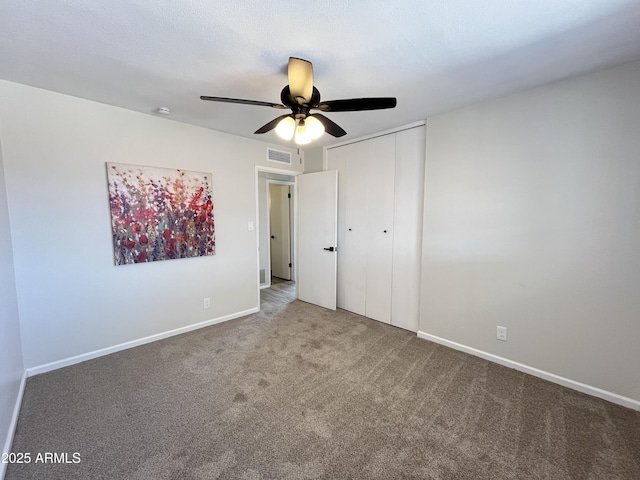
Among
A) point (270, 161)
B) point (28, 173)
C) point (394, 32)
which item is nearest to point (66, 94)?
point (28, 173)

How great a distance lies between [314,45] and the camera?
5.31ft

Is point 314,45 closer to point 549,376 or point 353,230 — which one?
point 353,230

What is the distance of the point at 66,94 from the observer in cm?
225

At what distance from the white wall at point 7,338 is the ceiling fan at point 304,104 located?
1.76m

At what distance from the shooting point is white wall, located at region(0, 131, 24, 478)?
155 centimetres

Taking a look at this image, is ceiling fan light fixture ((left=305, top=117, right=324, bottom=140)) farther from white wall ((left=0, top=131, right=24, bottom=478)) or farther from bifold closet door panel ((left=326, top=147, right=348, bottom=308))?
white wall ((left=0, top=131, right=24, bottom=478))

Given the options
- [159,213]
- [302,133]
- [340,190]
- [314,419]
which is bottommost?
[314,419]

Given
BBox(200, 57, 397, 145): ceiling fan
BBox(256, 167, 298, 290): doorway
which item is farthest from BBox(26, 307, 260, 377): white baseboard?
BBox(200, 57, 397, 145): ceiling fan

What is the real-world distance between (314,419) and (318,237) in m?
2.48

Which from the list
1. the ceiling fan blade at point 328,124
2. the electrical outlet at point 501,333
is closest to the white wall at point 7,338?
the ceiling fan blade at point 328,124

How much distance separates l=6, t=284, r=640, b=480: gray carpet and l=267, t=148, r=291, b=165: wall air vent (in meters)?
2.51

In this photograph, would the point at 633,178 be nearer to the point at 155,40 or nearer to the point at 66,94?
the point at 155,40

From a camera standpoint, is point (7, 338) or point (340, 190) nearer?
point (7, 338)

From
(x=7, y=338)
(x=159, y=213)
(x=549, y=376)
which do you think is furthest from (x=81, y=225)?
(x=549, y=376)
